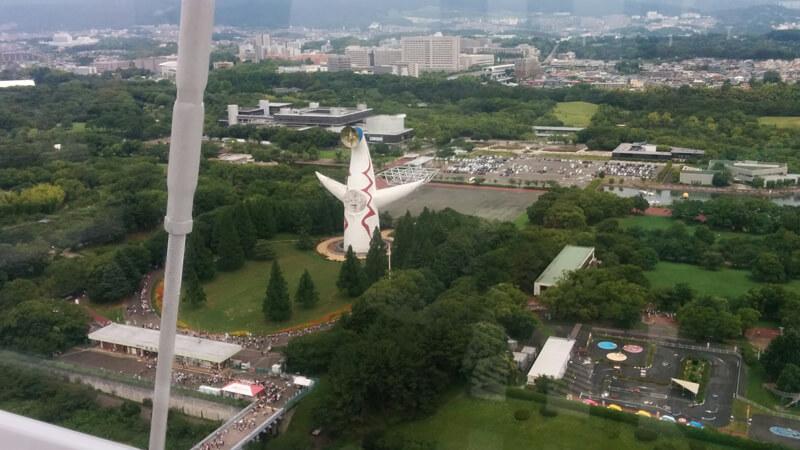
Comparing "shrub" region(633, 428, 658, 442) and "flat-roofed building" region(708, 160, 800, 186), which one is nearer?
"shrub" region(633, 428, 658, 442)

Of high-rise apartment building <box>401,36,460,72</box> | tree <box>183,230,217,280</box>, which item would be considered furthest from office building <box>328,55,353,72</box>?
tree <box>183,230,217,280</box>

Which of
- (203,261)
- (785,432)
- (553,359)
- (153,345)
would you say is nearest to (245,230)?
(203,261)

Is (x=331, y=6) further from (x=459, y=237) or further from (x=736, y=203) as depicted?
(x=736, y=203)

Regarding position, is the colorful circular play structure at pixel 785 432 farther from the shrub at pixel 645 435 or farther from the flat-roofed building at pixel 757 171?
the flat-roofed building at pixel 757 171

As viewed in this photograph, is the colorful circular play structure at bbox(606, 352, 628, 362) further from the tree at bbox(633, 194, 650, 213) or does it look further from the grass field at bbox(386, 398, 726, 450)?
the tree at bbox(633, 194, 650, 213)

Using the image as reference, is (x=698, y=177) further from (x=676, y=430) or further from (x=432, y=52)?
(x=432, y=52)

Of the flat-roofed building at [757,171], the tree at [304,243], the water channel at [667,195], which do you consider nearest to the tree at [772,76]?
the flat-roofed building at [757,171]

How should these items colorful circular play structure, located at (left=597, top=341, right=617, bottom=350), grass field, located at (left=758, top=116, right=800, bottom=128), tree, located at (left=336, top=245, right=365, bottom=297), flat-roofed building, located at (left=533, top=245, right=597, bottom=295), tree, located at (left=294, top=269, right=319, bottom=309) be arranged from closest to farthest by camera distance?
colorful circular play structure, located at (left=597, top=341, right=617, bottom=350)
flat-roofed building, located at (left=533, top=245, right=597, bottom=295)
tree, located at (left=294, top=269, right=319, bottom=309)
tree, located at (left=336, top=245, right=365, bottom=297)
grass field, located at (left=758, top=116, right=800, bottom=128)
